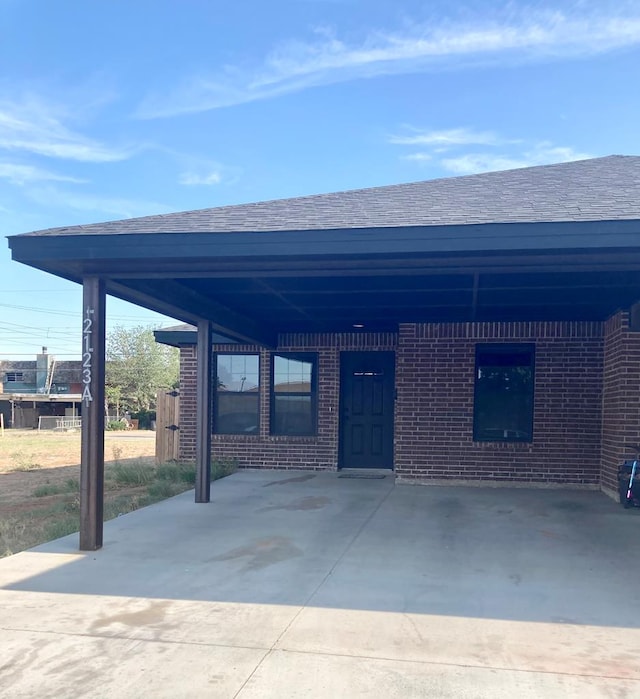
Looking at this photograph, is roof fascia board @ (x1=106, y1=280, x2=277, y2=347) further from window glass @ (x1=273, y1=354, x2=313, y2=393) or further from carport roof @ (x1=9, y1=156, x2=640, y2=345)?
window glass @ (x1=273, y1=354, x2=313, y2=393)

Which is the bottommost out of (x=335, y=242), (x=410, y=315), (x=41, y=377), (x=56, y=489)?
(x=56, y=489)

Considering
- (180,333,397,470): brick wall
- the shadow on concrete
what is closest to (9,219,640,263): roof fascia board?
the shadow on concrete

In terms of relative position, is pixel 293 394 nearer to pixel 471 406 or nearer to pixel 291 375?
pixel 291 375

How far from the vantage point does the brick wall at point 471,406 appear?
10.9 m

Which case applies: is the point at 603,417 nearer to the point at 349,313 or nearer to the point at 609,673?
the point at 349,313

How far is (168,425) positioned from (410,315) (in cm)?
645

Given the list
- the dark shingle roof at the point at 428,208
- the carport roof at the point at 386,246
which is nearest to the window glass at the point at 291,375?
the carport roof at the point at 386,246

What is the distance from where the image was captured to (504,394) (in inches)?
442

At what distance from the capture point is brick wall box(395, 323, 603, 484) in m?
10.9

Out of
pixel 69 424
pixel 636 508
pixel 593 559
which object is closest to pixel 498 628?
pixel 593 559

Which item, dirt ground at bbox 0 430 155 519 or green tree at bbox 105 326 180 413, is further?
green tree at bbox 105 326 180 413

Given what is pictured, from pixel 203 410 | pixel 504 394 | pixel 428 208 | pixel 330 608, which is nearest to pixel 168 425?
pixel 203 410

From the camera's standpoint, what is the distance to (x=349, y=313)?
10461 mm

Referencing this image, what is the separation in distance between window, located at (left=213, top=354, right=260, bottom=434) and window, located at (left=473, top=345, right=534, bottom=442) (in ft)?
14.5
